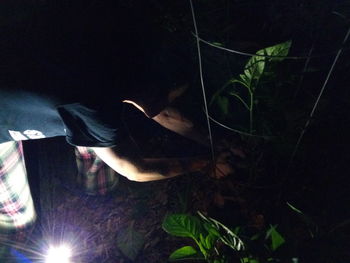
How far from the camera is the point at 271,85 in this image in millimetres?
1093

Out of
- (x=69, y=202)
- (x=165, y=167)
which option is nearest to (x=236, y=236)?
(x=165, y=167)

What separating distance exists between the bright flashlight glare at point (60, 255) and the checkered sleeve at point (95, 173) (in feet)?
1.14

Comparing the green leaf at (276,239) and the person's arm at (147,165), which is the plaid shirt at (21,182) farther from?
the green leaf at (276,239)

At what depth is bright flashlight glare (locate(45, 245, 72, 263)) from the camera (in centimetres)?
132

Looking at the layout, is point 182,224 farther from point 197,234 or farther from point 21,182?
point 21,182

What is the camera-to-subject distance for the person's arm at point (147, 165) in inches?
45.5

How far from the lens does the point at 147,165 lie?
1.22 metres

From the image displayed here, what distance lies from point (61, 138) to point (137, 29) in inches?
46.5

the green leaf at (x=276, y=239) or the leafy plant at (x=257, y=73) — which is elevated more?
the leafy plant at (x=257, y=73)

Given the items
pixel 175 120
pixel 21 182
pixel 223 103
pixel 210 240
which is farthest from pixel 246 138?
pixel 21 182

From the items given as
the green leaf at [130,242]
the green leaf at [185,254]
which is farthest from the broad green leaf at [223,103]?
the green leaf at [130,242]

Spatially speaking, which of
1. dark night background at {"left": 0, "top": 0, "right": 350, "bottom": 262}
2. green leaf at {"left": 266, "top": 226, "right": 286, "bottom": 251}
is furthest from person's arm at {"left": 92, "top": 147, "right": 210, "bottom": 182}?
green leaf at {"left": 266, "top": 226, "right": 286, "bottom": 251}

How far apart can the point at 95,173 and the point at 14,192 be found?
0.40 meters

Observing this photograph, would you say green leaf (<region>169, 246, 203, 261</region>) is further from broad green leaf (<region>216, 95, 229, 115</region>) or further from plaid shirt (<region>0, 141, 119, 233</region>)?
plaid shirt (<region>0, 141, 119, 233</region>)
